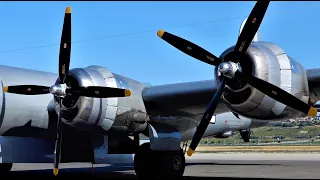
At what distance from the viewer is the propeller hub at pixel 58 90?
1291 centimetres

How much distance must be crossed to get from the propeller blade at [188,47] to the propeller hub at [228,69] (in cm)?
71

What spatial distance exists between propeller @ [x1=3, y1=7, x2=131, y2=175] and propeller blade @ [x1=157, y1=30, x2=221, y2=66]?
1.83 meters

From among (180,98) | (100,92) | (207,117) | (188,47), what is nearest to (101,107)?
(100,92)

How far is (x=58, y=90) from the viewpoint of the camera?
42.4 ft

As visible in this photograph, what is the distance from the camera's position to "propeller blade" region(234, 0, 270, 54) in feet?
36.7

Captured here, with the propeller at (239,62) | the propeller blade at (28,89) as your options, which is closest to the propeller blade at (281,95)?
the propeller at (239,62)

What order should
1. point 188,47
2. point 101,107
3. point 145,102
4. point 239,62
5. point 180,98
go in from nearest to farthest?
1. point 239,62
2. point 188,47
3. point 101,107
4. point 180,98
5. point 145,102

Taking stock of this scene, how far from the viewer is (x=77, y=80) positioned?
13180 millimetres

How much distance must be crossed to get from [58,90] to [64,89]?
0.19 m

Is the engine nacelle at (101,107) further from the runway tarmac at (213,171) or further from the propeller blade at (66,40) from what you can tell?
the runway tarmac at (213,171)

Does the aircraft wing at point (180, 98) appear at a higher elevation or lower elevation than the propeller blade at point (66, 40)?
lower

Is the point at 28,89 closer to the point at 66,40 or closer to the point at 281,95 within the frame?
the point at 66,40

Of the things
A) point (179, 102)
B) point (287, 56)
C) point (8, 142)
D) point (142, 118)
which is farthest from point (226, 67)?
point (8, 142)

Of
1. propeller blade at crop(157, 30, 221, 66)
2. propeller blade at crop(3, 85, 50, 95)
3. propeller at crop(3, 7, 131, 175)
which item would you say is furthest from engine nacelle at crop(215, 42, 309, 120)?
propeller blade at crop(3, 85, 50, 95)
